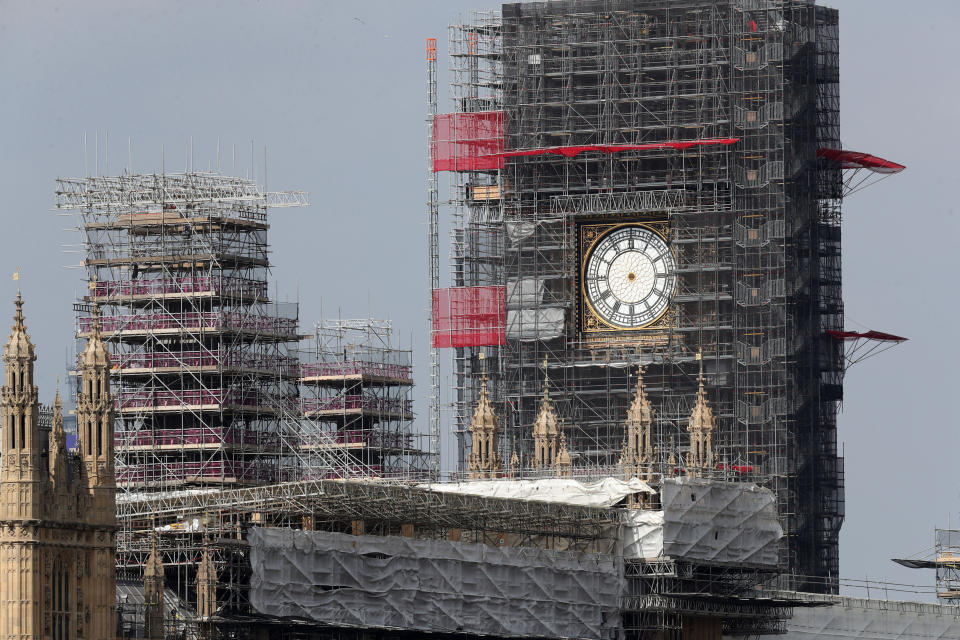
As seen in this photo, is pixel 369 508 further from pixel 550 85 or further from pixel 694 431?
pixel 550 85

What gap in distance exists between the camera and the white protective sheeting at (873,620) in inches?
6073

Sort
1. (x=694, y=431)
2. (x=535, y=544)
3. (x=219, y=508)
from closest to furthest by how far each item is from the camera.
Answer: (x=219, y=508) → (x=535, y=544) → (x=694, y=431)

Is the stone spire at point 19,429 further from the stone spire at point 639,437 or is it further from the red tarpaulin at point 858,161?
the red tarpaulin at point 858,161

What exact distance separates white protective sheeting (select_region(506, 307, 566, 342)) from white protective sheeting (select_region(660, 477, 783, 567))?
23252 mm

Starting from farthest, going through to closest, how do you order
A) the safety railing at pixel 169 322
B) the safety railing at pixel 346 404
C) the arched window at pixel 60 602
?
the safety railing at pixel 346 404
the safety railing at pixel 169 322
the arched window at pixel 60 602

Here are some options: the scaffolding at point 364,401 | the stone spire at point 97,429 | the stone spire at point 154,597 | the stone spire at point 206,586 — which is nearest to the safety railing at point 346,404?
the scaffolding at point 364,401

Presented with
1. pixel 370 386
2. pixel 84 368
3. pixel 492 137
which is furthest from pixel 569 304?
pixel 84 368

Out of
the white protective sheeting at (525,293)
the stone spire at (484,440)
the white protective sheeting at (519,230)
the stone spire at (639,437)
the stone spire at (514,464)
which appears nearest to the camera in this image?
the stone spire at (639,437)

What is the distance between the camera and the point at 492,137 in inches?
6516

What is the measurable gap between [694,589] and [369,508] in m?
25.7

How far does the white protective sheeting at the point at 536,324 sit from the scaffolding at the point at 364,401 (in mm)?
15116

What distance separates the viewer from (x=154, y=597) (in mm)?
105938

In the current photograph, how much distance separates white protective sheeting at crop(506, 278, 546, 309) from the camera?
161 meters

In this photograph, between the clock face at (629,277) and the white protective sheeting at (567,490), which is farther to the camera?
the clock face at (629,277)
